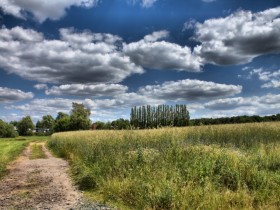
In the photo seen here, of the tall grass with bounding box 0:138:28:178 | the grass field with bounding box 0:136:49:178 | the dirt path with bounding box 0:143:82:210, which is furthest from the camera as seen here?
the grass field with bounding box 0:136:49:178

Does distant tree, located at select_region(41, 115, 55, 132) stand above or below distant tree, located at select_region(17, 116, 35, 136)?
above

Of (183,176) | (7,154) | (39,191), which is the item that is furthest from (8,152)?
(183,176)

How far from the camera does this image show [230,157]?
12312 mm

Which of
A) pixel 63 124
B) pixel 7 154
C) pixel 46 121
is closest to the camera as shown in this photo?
pixel 7 154

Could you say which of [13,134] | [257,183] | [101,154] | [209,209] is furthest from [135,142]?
[13,134]

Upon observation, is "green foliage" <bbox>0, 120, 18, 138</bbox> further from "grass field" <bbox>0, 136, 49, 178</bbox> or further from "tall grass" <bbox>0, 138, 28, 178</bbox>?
"tall grass" <bbox>0, 138, 28, 178</bbox>

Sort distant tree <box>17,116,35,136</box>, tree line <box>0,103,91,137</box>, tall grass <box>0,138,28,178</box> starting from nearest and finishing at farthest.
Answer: tall grass <box>0,138,28,178</box>, tree line <box>0,103,91,137</box>, distant tree <box>17,116,35,136</box>

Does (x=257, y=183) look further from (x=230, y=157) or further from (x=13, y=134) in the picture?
(x=13, y=134)

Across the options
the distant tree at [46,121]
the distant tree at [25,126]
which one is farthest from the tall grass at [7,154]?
the distant tree at [46,121]

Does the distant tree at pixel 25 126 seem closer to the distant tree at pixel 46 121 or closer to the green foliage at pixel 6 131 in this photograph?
the green foliage at pixel 6 131

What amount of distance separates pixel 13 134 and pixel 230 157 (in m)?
125

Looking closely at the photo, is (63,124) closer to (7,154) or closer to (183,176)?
(7,154)

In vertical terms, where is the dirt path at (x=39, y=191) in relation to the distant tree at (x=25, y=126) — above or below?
below

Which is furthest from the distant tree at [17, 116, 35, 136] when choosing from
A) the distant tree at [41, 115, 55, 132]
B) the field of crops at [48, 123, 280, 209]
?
the field of crops at [48, 123, 280, 209]
